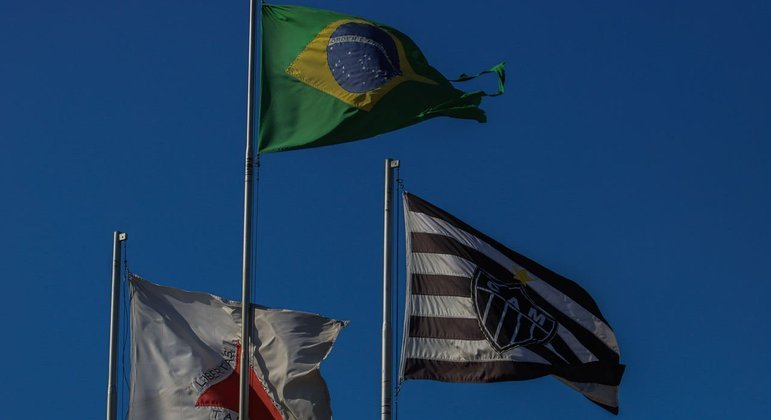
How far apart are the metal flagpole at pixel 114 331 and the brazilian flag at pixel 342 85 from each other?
16.1 ft

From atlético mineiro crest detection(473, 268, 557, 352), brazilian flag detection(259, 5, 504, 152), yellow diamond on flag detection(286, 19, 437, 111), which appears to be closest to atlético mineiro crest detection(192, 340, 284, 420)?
brazilian flag detection(259, 5, 504, 152)

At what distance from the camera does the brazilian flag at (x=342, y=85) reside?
3678cm

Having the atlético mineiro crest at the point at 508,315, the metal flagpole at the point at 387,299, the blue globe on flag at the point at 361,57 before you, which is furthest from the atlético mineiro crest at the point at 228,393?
the blue globe on flag at the point at 361,57

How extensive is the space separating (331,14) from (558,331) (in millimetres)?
7977

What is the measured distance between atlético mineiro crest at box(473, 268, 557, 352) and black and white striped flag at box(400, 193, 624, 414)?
0.06 ft

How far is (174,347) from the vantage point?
126 feet

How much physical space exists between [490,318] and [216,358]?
6.13m

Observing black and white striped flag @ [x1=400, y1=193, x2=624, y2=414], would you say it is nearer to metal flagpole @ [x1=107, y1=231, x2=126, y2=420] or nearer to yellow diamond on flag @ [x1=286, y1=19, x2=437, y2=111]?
yellow diamond on flag @ [x1=286, y1=19, x2=437, y2=111]

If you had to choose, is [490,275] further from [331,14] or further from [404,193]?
[331,14]

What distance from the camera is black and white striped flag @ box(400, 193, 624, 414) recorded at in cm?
3559

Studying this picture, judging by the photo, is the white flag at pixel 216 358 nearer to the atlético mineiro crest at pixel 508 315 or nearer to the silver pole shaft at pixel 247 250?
the silver pole shaft at pixel 247 250

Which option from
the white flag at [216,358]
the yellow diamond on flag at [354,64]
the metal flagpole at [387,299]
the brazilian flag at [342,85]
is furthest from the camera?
the white flag at [216,358]

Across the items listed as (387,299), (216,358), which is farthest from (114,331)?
(387,299)

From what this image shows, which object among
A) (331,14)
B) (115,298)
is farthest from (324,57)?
(115,298)
